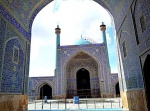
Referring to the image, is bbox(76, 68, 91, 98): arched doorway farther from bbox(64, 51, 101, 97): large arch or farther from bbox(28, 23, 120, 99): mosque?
bbox(64, 51, 101, 97): large arch

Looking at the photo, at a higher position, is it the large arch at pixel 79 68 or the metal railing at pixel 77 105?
the large arch at pixel 79 68

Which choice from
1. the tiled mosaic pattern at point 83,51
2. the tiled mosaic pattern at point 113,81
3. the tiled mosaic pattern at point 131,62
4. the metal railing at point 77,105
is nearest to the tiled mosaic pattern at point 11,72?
the metal railing at point 77,105

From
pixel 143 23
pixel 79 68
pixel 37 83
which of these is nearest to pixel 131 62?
pixel 143 23

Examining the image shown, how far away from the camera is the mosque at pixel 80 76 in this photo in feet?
50.5

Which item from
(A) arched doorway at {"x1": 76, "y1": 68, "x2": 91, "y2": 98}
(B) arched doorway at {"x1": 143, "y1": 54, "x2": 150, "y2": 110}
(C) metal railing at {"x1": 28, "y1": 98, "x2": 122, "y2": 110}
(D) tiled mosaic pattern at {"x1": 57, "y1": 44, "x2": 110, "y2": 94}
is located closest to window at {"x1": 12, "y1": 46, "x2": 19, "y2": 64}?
(C) metal railing at {"x1": 28, "y1": 98, "x2": 122, "y2": 110}

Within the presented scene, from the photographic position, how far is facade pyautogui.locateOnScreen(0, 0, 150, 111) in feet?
11.0

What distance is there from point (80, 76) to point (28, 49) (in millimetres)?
12906

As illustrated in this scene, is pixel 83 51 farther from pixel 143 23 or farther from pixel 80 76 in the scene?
pixel 143 23

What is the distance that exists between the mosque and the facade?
411 inches

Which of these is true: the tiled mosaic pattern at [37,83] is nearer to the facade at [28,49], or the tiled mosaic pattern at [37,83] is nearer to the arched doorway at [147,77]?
the facade at [28,49]

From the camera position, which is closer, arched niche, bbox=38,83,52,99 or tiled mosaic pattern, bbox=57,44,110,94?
tiled mosaic pattern, bbox=57,44,110,94

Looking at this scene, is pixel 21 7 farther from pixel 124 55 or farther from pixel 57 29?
pixel 57 29

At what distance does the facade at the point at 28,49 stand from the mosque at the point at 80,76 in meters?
10.4

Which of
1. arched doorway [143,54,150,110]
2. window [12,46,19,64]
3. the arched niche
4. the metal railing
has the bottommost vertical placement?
the metal railing
